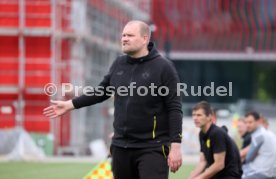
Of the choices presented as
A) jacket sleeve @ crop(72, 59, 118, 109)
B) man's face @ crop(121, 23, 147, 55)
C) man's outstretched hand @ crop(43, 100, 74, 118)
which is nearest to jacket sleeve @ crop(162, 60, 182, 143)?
man's face @ crop(121, 23, 147, 55)

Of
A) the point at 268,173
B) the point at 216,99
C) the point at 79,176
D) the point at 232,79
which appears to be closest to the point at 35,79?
the point at 79,176

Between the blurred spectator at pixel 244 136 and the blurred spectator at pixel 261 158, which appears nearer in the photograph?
the blurred spectator at pixel 261 158

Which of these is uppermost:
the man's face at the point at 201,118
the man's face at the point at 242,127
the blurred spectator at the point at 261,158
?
the man's face at the point at 201,118

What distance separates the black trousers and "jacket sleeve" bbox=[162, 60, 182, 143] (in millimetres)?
212

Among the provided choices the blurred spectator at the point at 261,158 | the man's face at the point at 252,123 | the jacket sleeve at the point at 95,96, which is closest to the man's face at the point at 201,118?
the blurred spectator at the point at 261,158

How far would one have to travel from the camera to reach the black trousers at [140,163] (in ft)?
26.2

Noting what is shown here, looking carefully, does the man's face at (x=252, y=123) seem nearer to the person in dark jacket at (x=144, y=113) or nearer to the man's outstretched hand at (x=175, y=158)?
the person in dark jacket at (x=144, y=113)

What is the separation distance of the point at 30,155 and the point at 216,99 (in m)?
38.2

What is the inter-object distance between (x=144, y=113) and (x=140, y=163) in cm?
43

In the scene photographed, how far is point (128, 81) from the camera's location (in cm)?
812

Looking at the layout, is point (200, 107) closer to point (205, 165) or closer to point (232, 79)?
point (205, 165)

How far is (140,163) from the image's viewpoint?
26.4ft

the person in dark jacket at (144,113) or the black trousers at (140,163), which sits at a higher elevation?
the person in dark jacket at (144,113)

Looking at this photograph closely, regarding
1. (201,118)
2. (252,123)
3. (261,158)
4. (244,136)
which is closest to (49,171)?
(244,136)
